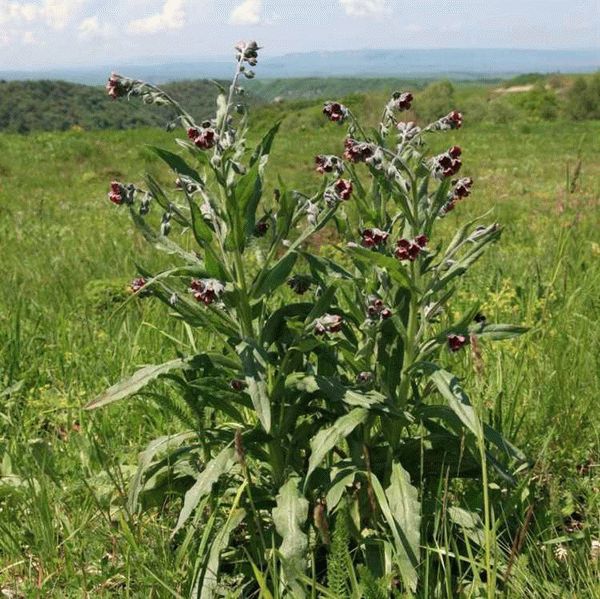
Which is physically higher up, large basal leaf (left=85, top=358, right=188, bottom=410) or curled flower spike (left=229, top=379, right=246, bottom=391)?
large basal leaf (left=85, top=358, right=188, bottom=410)

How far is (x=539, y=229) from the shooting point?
345 inches

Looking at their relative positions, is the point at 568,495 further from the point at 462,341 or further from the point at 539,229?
the point at 539,229

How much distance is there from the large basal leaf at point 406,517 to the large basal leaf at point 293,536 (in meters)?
0.28

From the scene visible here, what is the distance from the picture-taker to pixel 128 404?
3.66 m

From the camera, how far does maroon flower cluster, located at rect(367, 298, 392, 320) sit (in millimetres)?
2162

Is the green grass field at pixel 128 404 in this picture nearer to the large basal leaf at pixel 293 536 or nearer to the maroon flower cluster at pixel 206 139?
the large basal leaf at pixel 293 536

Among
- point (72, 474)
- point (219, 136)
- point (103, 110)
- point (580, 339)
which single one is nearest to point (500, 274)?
point (580, 339)

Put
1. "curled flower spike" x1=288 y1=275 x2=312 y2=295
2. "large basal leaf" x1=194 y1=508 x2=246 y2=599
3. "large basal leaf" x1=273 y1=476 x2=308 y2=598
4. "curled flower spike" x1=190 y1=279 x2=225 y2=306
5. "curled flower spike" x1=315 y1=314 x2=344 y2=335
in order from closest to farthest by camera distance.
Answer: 1. "curled flower spike" x1=190 y1=279 x2=225 y2=306
2. "curled flower spike" x1=315 y1=314 x2=344 y2=335
3. "large basal leaf" x1=273 y1=476 x2=308 y2=598
4. "large basal leaf" x1=194 y1=508 x2=246 y2=599
5. "curled flower spike" x1=288 y1=275 x2=312 y2=295

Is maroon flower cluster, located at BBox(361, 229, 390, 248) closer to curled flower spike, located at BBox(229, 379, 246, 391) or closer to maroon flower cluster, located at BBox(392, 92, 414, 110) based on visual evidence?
maroon flower cluster, located at BBox(392, 92, 414, 110)

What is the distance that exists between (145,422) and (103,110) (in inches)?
3342

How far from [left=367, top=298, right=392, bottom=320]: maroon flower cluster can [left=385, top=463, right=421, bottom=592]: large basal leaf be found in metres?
0.53

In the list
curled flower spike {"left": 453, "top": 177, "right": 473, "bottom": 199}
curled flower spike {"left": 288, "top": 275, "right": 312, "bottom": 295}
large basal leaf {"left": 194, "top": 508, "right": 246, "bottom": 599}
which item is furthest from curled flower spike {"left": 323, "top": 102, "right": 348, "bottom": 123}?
large basal leaf {"left": 194, "top": 508, "right": 246, "bottom": 599}

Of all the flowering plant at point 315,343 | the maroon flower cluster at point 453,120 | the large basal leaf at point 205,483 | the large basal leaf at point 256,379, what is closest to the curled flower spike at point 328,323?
the flowering plant at point 315,343

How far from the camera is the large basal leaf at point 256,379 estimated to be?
2154mm
